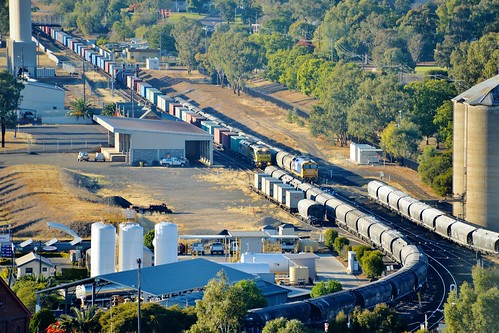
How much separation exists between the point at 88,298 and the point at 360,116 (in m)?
52.1

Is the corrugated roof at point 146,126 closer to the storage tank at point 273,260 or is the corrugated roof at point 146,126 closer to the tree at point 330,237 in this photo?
the tree at point 330,237

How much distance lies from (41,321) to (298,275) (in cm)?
1560

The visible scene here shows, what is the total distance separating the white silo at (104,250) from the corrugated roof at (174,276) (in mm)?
4070

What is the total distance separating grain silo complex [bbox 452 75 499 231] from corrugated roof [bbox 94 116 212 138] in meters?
25.0

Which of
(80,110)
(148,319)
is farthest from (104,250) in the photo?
(80,110)

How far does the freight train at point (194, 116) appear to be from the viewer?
90.0 m

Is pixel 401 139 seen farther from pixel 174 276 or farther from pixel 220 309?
pixel 220 309

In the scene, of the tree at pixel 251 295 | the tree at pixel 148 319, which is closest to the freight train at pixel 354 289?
the tree at pixel 251 295

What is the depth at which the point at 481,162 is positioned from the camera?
74812 mm

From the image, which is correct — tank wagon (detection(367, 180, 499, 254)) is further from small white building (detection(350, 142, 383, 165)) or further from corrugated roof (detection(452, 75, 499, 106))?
small white building (detection(350, 142, 383, 165))

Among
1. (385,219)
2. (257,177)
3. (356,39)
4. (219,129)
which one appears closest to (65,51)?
(356,39)

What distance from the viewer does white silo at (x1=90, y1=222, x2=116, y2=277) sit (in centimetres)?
5825

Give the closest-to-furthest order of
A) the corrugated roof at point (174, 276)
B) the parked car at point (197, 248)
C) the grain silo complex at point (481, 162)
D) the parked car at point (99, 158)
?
the corrugated roof at point (174, 276) → the parked car at point (197, 248) → the grain silo complex at point (481, 162) → the parked car at point (99, 158)

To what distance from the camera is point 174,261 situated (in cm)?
5941
